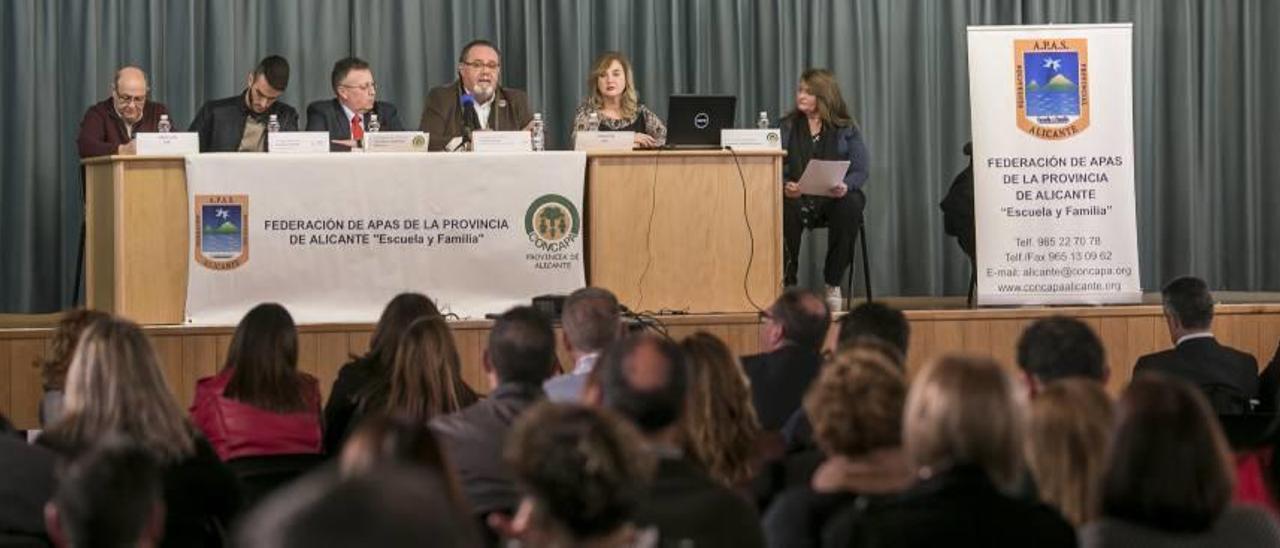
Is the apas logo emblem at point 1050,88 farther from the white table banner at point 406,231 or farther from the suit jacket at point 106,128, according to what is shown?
the suit jacket at point 106,128

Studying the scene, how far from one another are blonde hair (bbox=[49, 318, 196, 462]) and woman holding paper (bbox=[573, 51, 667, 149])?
16.1 ft

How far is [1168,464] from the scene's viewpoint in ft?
9.55

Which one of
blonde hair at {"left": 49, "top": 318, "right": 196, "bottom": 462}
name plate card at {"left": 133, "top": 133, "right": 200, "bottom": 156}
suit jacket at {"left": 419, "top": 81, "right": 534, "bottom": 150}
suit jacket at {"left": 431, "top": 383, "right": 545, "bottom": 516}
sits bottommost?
suit jacket at {"left": 431, "top": 383, "right": 545, "bottom": 516}

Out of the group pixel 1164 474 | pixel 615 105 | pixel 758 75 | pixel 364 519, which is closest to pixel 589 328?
pixel 1164 474

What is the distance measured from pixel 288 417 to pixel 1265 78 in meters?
8.43

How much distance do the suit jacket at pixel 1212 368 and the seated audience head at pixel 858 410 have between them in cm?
290

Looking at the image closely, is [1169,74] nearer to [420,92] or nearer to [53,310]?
[420,92]

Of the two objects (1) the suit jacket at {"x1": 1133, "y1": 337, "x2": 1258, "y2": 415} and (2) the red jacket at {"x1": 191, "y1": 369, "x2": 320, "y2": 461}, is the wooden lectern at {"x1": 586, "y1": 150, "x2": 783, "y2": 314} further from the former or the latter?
(2) the red jacket at {"x1": 191, "y1": 369, "x2": 320, "y2": 461}

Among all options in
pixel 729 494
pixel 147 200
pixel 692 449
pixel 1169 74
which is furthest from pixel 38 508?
pixel 1169 74

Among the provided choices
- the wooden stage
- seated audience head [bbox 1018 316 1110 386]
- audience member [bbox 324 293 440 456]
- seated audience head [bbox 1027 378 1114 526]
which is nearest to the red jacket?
audience member [bbox 324 293 440 456]

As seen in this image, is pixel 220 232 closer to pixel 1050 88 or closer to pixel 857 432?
pixel 1050 88

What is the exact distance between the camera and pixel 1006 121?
8906 mm

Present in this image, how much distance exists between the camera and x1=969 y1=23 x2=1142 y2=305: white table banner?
8.87m

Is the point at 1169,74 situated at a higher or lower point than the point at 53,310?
higher
